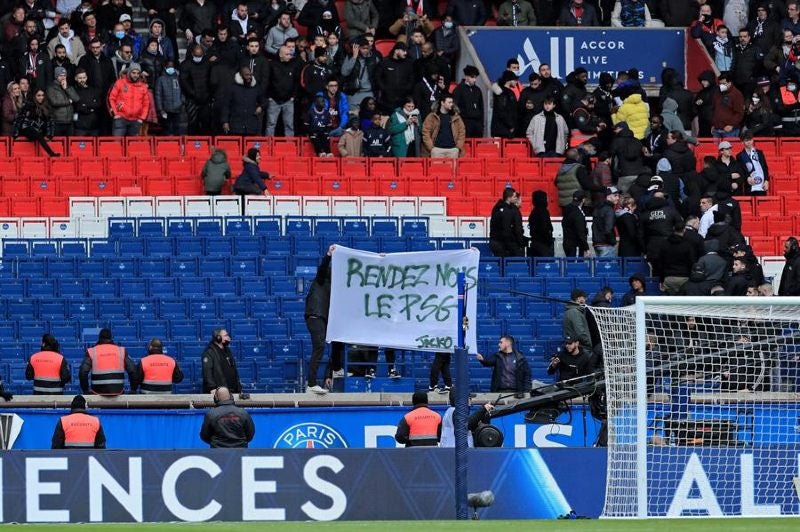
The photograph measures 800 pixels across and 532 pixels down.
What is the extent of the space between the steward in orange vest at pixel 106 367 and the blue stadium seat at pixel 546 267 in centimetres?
591

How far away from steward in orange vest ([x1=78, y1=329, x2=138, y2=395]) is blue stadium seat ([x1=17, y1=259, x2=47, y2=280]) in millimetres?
3164

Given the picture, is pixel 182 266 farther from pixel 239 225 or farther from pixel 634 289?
pixel 634 289

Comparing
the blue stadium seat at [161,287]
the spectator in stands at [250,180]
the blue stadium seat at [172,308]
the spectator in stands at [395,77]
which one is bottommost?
the blue stadium seat at [172,308]

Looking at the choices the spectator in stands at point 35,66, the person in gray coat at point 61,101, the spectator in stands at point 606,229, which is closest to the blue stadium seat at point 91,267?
the person in gray coat at point 61,101

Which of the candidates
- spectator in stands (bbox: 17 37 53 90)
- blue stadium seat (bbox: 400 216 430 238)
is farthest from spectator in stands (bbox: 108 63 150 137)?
blue stadium seat (bbox: 400 216 430 238)

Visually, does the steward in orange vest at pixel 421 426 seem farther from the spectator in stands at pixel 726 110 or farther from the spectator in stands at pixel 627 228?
the spectator in stands at pixel 726 110

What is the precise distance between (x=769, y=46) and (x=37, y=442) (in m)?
14.6

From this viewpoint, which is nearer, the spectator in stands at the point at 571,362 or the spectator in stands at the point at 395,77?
the spectator in stands at the point at 571,362

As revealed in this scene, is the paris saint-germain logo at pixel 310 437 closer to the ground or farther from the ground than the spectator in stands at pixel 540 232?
closer to the ground

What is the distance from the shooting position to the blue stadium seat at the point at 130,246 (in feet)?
84.9

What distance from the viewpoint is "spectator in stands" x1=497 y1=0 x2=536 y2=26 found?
106 ft

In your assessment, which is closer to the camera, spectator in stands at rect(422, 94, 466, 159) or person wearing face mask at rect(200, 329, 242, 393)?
person wearing face mask at rect(200, 329, 242, 393)

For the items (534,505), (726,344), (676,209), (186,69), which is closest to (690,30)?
(676,209)

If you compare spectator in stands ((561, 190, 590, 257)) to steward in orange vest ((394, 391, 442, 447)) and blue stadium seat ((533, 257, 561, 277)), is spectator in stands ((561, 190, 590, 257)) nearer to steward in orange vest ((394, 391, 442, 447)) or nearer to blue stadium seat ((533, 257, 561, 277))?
blue stadium seat ((533, 257, 561, 277))
